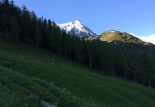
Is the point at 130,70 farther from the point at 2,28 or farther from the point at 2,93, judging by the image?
the point at 2,93

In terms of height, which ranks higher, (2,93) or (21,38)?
(21,38)

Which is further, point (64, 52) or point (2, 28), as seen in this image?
point (64, 52)

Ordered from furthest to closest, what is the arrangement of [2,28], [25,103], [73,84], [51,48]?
1. [51,48]
2. [2,28]
3. [73,84]
4. [25,103]

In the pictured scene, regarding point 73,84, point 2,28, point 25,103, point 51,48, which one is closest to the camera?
point 25,103

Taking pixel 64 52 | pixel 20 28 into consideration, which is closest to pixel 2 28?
pixel 20 28

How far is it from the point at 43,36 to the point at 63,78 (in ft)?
249

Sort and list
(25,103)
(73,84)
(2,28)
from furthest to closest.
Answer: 1. (2,28)
2. (73,84)
3. (25,103)

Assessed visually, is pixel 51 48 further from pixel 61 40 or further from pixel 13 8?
pixel 13 8

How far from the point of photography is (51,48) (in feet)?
393

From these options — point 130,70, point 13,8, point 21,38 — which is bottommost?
point 130,70

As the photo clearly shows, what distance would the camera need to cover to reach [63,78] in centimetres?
4391

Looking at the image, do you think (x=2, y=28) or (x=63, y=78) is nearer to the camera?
(x=63, y=78)

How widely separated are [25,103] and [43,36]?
102039 mm

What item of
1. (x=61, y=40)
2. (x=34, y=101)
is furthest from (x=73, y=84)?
(x=61, y=40)
